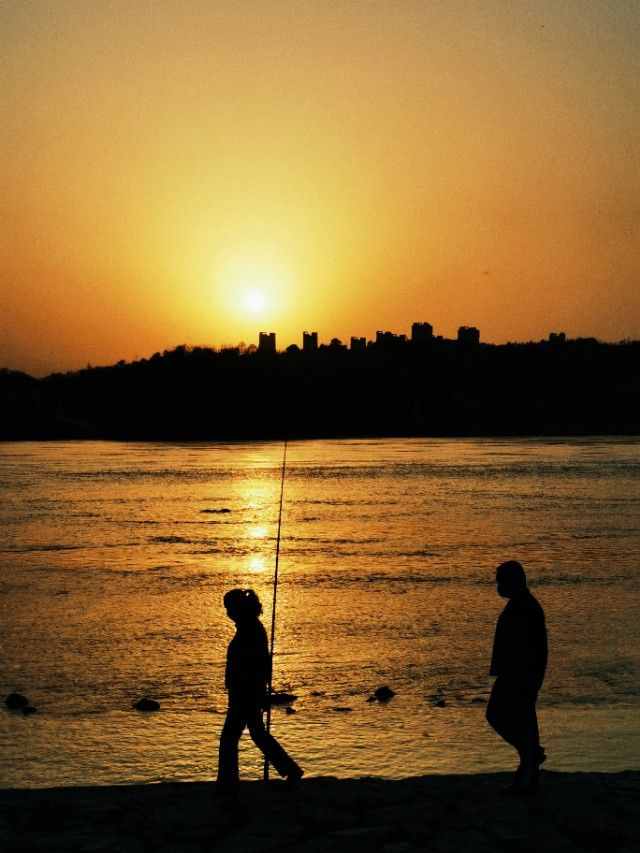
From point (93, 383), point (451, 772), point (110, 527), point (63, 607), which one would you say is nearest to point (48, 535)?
point (110, 527)

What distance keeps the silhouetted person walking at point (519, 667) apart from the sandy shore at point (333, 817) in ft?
0.89

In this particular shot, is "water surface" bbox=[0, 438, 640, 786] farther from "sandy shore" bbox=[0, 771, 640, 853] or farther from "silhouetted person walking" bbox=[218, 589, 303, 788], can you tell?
"silhouetted person walking" bbox=[218, 589, 303, 788]

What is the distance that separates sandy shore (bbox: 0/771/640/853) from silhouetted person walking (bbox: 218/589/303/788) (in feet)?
0.67

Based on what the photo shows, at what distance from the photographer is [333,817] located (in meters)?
5.68

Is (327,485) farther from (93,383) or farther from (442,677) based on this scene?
(93,383)

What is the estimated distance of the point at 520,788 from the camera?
6.06m

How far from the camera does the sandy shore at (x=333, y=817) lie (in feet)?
17.1

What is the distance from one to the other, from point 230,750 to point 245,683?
0.37 metres

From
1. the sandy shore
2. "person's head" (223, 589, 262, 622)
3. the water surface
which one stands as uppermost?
"person's head" (223, 589, 262, 622)

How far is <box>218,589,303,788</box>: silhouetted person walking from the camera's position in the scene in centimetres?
610

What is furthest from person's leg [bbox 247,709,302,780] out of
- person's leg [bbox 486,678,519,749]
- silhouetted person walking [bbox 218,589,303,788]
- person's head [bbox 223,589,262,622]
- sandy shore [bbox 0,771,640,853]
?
person's leg [bbox 486,678,519,749]

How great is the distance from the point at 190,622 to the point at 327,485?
2886cm

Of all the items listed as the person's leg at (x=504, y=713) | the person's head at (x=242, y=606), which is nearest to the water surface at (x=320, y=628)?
the person's leg at (x=504, y=713)

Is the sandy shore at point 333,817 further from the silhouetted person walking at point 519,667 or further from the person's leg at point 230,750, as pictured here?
the silhouetted person walking at point 519,667
